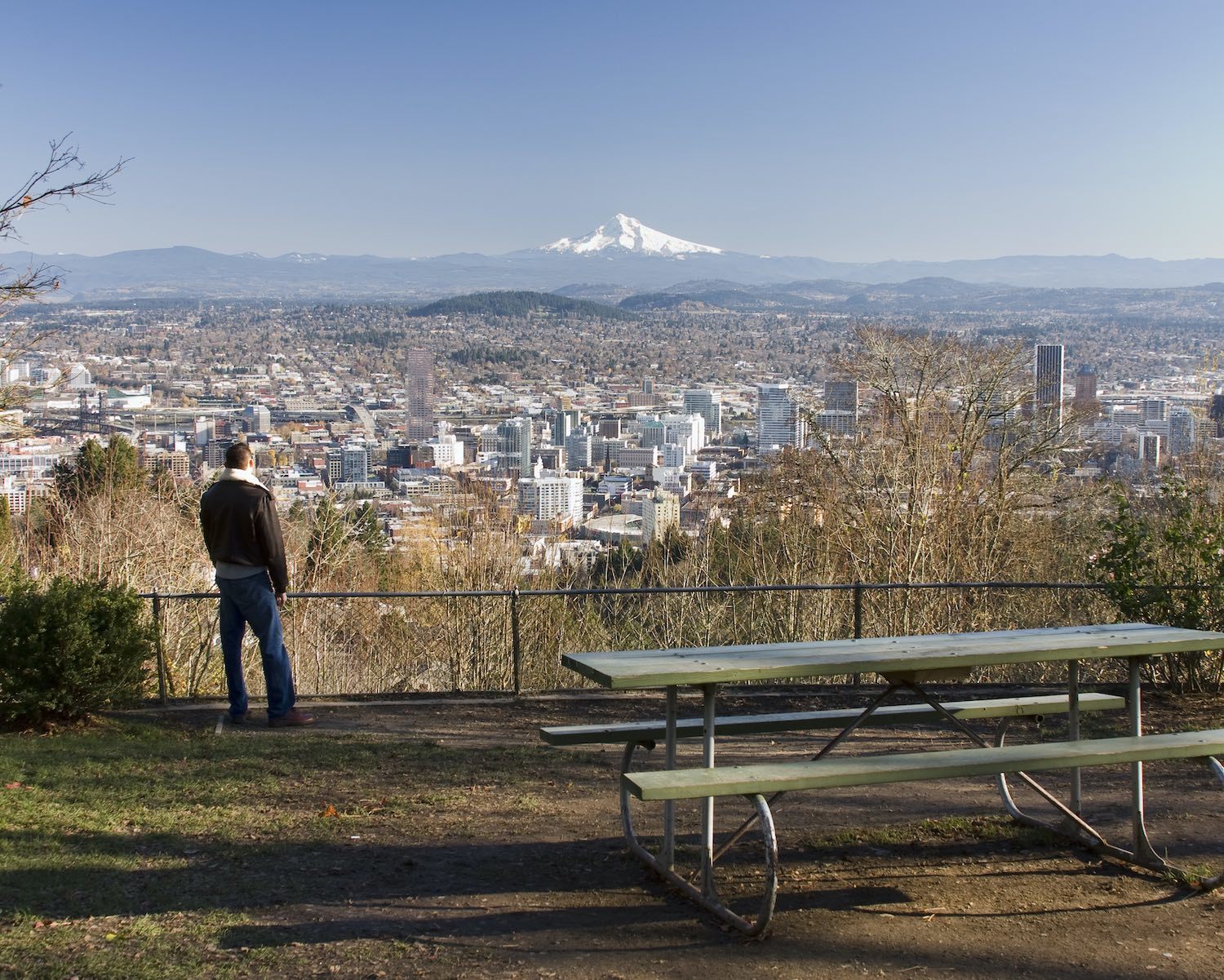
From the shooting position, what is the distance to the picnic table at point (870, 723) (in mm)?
4098

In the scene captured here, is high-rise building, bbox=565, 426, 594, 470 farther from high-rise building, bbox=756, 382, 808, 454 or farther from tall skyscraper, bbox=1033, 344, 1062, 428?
tall skyscraper, bbox=1033, 344, 1062, 428

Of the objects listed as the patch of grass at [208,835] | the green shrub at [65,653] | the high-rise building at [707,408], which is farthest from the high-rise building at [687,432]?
the patch of grass at [208,835]

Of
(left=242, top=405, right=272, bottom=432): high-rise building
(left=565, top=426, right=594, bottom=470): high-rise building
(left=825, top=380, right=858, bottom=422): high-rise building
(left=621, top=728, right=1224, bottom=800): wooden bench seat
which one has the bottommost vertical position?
(left=565, top=426, right=594, bottom=470): high-rise building

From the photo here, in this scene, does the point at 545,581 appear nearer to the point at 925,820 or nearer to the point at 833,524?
the point at 833,524

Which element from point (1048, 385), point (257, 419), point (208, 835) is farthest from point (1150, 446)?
point (257, 419)

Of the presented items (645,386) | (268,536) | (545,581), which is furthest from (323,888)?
(645,386)

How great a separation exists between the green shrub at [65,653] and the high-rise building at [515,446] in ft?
84.1

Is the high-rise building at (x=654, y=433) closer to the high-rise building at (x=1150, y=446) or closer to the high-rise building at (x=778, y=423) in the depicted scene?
the high-rise building at (x=778, y=423)

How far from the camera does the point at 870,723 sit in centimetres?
536

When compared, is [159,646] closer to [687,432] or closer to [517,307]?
[687,432]

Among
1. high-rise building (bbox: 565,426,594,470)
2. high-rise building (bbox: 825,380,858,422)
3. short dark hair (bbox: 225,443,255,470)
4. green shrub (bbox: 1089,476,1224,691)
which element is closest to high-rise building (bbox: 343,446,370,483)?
high-rise building (bbox: 565,426,594,470)

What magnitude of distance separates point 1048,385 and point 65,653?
70.6 feet

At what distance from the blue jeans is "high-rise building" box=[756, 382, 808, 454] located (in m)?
15.4

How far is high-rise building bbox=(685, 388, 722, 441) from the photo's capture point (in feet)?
151
